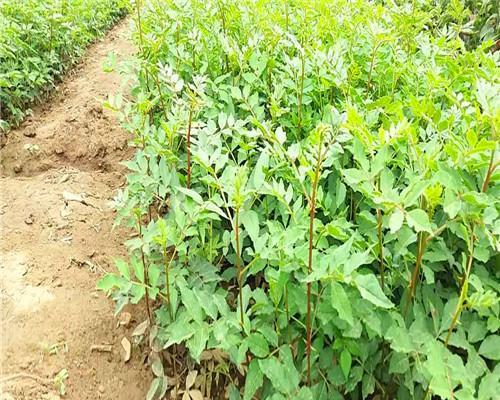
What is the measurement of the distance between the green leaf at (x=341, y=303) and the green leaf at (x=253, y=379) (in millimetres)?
299

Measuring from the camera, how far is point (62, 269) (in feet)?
6.87

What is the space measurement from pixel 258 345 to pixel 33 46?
4.10 m

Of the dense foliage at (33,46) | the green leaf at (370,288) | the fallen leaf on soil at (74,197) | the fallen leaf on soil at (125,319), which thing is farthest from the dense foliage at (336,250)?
the dense foliage at (33,46)

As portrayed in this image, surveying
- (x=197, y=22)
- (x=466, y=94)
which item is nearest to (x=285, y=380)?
(x=466, y=94)

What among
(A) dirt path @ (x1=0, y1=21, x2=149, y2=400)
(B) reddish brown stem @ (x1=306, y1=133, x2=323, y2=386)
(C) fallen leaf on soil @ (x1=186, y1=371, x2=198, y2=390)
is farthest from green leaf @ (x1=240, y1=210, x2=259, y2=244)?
(A) dirt path @ (x1=0, y1=21, x2=149, y2=400)

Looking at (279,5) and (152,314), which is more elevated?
(279,5)

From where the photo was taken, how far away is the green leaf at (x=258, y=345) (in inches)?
52.4

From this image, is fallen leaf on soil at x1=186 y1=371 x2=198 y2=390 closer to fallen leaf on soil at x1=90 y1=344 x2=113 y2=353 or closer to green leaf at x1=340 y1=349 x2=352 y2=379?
fallen leaf on soil at x1=90 y1=344 x2=113 y2=353

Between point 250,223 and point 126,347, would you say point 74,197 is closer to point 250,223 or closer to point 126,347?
point 126,347

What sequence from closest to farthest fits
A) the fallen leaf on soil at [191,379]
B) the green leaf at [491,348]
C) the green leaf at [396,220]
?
the green leaf at [396,220] → the green leaf at [491,348] → the fallen leaf on soil at [191,379]

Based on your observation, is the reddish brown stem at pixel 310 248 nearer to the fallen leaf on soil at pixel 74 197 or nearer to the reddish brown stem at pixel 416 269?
the reddish brown stem at pixel 416 269

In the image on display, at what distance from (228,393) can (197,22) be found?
1923mm

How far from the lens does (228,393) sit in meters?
1.59

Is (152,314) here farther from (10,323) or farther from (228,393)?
(10,323)
